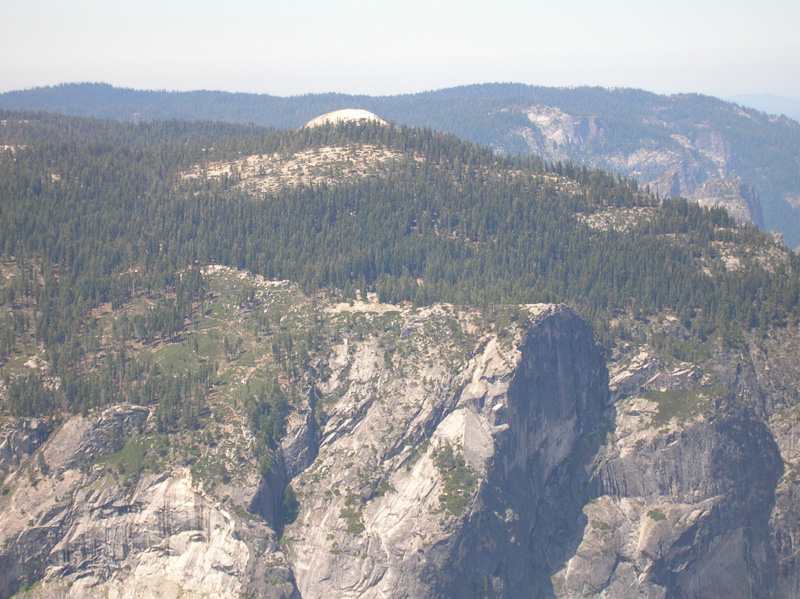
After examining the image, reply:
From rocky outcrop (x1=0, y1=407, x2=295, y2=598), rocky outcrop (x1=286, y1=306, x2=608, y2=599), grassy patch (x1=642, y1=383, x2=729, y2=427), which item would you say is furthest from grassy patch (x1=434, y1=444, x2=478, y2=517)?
grassy patch (x1=642, y1=383, x2=729, y2=427)

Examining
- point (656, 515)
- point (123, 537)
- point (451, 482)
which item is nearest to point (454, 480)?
point (451, 482)

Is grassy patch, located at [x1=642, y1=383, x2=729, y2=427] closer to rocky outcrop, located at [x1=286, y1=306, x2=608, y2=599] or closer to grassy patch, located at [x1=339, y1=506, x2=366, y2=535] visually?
rocky outcrop, located at [x1=286, y1=306, x2=608, y2=599]

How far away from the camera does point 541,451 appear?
181250mm

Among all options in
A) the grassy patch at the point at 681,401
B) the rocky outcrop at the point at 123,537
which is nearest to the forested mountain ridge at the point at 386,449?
the rocky outcrop at the point at 123,537

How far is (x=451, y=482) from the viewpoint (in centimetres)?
16300

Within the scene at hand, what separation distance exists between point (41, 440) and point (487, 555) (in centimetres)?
7890

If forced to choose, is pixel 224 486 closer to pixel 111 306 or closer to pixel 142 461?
pixel 142 461

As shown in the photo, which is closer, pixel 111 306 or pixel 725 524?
pixel 725 524

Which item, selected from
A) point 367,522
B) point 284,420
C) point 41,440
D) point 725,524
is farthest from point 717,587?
point 41,440

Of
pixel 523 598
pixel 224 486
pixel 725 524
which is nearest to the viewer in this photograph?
pixel 224 486

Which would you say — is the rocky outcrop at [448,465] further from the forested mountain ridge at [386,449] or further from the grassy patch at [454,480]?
the forested mountain ridge at [386,449]

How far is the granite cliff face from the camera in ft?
502

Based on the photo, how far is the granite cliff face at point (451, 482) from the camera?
502ft

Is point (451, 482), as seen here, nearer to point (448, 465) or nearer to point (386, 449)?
point (448, 465)
